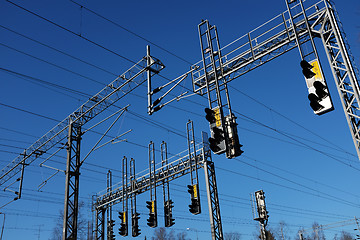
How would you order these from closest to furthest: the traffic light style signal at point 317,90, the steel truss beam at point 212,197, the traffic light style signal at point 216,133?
the traffic light style signal at point 317,90 → the traffic light style signal at point 216,133 → the steel truss beam at point 212,197

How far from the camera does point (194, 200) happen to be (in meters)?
22.8

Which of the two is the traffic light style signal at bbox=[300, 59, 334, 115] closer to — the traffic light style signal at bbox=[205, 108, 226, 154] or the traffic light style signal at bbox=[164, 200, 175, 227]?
the traffic light style signal at bbox=[205, 108, 226, 154]

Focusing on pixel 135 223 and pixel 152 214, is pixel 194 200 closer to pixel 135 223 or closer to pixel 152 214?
pixel 152 214

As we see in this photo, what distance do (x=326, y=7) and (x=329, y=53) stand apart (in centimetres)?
181

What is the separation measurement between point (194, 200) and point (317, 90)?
15792 millimetres

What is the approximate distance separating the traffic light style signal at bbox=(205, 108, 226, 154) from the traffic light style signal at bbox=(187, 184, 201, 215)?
13216mm

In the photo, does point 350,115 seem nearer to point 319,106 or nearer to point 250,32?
point 319,106

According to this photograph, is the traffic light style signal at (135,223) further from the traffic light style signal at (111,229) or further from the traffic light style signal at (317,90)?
the traffic light style signal at (317,90)

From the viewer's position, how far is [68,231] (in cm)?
1909

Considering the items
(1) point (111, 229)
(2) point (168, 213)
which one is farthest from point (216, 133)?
(1) point (111, 229)

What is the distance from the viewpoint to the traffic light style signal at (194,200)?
22.5 metres

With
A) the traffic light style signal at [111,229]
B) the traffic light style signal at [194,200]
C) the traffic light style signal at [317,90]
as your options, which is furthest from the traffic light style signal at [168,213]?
the traffic light style signal at [317,90]

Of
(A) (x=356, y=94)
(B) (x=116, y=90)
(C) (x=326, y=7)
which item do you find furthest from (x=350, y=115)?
(B) (x=116, y=90)

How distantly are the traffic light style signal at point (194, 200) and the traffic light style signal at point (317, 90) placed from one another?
15.4 m
